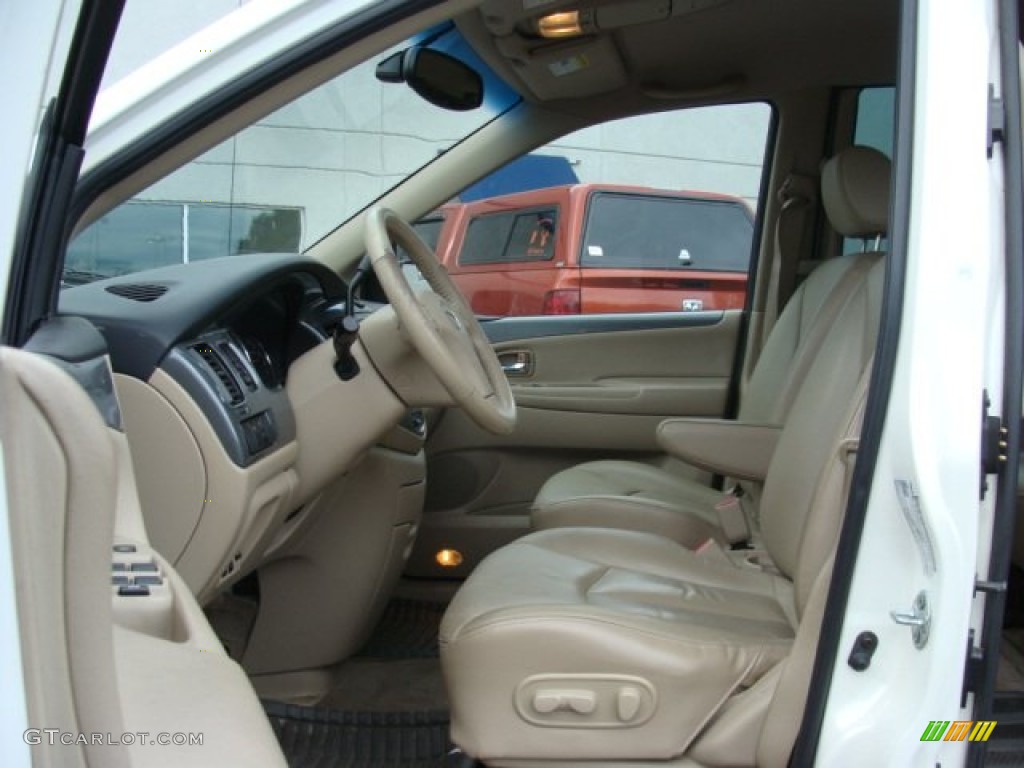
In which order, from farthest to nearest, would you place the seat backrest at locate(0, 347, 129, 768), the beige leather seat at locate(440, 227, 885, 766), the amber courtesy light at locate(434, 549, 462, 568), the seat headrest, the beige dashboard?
Result: the amber courtesy light at locate(434, 549, 462, 568) → the seat headrest → the beige dashboard → the beige leather seat at locate(440, 227, 885, 766) → the seat backrest at locate(0, 347, 129, 768)

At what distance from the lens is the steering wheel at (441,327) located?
1.52m

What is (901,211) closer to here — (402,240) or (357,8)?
(357,8)

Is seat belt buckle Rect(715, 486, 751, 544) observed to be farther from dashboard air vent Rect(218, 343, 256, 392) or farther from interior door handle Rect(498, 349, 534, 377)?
dashboard air vent Rect(218, 343, 256, 392)

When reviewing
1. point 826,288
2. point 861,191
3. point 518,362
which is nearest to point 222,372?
point 861,191

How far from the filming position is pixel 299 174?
2434mm

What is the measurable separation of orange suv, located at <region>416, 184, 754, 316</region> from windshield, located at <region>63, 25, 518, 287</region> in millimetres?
531

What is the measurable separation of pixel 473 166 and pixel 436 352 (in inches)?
43.5

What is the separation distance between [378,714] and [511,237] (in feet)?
6.23

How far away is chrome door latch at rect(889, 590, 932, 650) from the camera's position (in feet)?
3.52

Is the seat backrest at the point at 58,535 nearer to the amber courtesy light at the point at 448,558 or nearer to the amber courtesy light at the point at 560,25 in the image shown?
the amber courtesy light at the point at 560,25

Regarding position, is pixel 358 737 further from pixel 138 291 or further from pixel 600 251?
pixel 600 251

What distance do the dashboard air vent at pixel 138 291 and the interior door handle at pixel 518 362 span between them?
146 centimetres

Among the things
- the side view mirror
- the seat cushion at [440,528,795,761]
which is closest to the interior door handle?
the side view mirror

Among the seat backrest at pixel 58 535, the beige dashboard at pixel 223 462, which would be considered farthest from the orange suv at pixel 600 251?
the seat backrest at pixel 58 535
